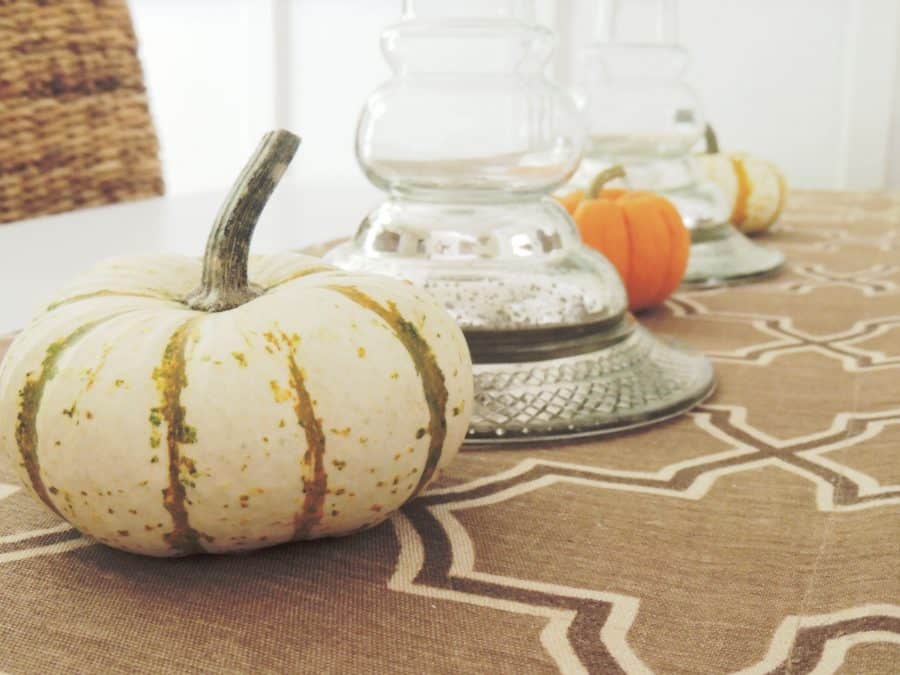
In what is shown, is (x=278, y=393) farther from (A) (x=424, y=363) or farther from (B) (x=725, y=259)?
(B) (x=725, y=259)

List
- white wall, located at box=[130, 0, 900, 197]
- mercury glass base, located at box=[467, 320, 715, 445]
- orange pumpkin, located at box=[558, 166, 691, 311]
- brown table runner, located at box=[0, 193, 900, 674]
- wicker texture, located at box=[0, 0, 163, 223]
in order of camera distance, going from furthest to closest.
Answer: white wall, located at box=[130, 0, 900, 197]
wicker texture, located at box=[0, 0, 163, 223]
orange pumpkin, located at box=[558, 166, 691, 311]
mercury glass base, located at box=[467, 320, 715, 445]
brown table runner, located at box=[0, 193, 900, 674]

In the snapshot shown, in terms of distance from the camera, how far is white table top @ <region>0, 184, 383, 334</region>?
957mm

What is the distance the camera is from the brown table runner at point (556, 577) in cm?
36

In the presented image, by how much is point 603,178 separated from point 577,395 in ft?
1.36

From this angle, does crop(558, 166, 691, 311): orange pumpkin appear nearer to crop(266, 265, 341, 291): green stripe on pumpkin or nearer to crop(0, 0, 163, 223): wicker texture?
crop(266, 265, 341, 291): green stripe on pumpkin

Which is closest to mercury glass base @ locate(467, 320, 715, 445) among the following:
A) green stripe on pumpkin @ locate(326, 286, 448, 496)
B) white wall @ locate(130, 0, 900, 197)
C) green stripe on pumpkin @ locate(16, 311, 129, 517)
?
green stripe on pumpkin @ locate(326, 286, 448, 496)

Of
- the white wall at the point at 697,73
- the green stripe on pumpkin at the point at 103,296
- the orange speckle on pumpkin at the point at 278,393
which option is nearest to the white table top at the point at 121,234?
the green stripe on pumpkin at the point at 103,296

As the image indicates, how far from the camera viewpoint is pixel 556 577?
16.5 inches

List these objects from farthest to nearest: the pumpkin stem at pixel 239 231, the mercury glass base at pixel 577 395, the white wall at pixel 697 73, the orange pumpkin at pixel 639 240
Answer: the white wall at pixel 697 73, the orange pumpkin at pixel 639 240, the mercury glass base at pixel 577 395, the pumpkin stem at pixel 239 231

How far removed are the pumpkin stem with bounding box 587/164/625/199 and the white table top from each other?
0.24 metres

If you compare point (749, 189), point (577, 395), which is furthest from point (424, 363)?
point (749, 189)

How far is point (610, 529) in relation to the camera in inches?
18.3

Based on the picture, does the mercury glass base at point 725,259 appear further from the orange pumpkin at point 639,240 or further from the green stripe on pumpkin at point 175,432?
the green stripe on pumpkin at point 175,432

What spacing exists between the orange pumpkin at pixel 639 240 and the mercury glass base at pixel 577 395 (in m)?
0.26
